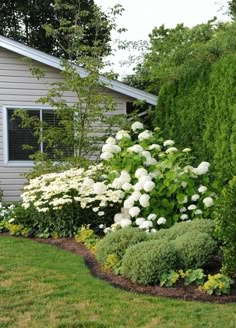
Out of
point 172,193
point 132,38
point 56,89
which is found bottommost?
point 172,193

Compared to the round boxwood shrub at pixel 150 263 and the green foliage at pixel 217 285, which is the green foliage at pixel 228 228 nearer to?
the green foliage at pixel 217 285

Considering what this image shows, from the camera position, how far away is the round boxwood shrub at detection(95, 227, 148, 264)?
5.24 meters

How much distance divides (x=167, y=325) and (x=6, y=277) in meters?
2.06

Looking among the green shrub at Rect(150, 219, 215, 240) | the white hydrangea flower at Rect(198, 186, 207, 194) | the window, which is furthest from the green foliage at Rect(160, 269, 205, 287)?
the window

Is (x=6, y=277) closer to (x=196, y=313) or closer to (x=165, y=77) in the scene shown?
(x=196, y=313)

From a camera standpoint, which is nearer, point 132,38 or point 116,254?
point 116,254

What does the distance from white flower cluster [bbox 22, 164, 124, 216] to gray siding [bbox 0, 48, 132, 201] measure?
2.89 m

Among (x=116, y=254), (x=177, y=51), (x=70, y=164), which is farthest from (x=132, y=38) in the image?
(x=116, y=254)

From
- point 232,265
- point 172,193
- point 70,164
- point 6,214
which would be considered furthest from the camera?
point 70,164

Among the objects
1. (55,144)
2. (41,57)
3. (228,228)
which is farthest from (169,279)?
(41,57)

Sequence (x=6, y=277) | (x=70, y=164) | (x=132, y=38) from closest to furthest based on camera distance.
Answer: (x=6, y=277)
(x=70, y=164)
(x=132, y=38)

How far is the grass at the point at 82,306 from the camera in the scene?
11.9 ft

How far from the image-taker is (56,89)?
9.69 metres

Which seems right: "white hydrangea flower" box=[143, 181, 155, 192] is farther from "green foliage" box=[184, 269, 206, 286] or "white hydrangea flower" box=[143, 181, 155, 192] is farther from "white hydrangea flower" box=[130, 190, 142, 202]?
"green foliage" box=[184, 269, 206, 286]
